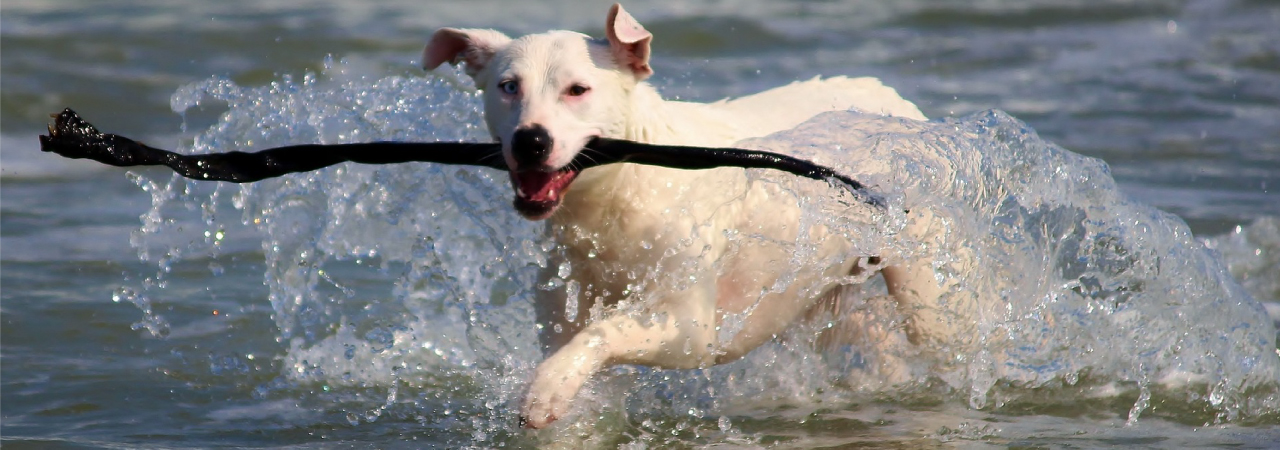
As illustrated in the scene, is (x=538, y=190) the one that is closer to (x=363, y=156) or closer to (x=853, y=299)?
(x=363, y=156)

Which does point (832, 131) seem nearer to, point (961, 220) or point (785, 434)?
point (961, 220)

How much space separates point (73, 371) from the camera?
556 centimetres

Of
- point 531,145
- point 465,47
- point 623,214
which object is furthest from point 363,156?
point 623,214

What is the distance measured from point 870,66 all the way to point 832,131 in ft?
26.8

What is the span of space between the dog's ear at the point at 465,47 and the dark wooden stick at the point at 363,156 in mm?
338

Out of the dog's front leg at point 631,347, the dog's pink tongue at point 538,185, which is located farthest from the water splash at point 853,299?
the dog's pink tongue at point 538,185

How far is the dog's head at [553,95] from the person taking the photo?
156 inches

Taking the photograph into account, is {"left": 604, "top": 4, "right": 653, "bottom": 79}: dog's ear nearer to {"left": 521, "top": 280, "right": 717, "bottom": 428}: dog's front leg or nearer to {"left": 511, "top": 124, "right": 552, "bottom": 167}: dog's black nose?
{"left": 511, "top": 124, "right": 552, "bottom": 167}: dog's black nose

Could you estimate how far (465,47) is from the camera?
448cm

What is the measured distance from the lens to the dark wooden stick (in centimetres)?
403

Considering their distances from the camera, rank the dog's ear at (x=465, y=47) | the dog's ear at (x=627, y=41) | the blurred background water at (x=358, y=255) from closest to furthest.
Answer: the dog's ear at (x=627, y=41), the dog's ear at (x=465, y=47), the blurred background water at (x=358, y=255)

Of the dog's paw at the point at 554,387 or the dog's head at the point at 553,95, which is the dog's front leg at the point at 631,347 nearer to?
the dog's paw at the point at 554,387

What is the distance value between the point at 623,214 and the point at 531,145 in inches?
22.8

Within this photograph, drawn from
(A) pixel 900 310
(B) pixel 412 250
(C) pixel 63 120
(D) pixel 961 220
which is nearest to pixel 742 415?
(A) pixel 900 310
